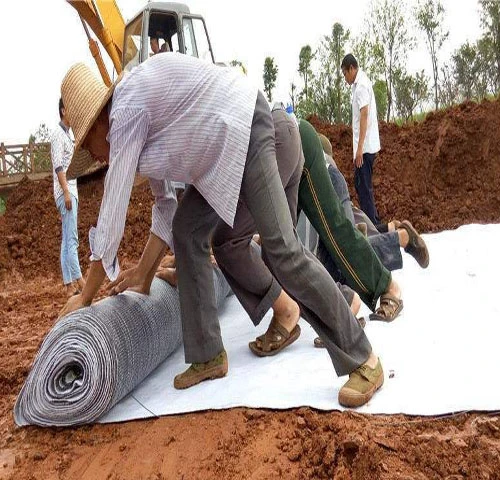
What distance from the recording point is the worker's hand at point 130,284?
3111 mm

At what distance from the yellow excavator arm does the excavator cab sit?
735mm

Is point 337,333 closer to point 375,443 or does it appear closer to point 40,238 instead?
point 375,443

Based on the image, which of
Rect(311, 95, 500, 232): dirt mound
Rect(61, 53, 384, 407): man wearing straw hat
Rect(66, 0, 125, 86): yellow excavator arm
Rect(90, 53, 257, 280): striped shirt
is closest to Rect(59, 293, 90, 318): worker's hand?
Rect(61, 53, 384, 407): man wearing straw hat

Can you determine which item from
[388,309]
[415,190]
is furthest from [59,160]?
[415,190]

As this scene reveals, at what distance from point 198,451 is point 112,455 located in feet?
1.24

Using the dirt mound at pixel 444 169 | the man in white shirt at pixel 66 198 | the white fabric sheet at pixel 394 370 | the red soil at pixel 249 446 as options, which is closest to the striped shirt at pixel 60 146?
the man in white shirt at pixel 66 198

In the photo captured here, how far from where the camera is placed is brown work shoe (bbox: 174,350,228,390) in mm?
2904

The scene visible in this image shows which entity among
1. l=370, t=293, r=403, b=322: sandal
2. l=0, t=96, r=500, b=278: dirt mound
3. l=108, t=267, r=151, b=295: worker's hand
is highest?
l=108, t=267, r=151, b=295: worker's hand

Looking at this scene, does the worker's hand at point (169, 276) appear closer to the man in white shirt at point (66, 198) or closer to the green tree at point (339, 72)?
the man in white shirt at point (66, 198)

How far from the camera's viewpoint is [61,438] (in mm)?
2660

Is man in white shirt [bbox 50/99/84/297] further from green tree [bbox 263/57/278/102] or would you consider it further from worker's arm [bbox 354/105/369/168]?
green tree [bbox 263/57/278/102]

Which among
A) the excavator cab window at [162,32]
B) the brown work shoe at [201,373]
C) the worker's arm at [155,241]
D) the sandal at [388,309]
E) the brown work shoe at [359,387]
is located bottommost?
the sandal at [388,309]

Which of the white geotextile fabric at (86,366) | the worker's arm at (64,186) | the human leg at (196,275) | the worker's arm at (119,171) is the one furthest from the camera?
the worker's arm at (64,186)

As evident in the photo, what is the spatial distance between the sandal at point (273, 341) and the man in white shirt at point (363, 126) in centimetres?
386
